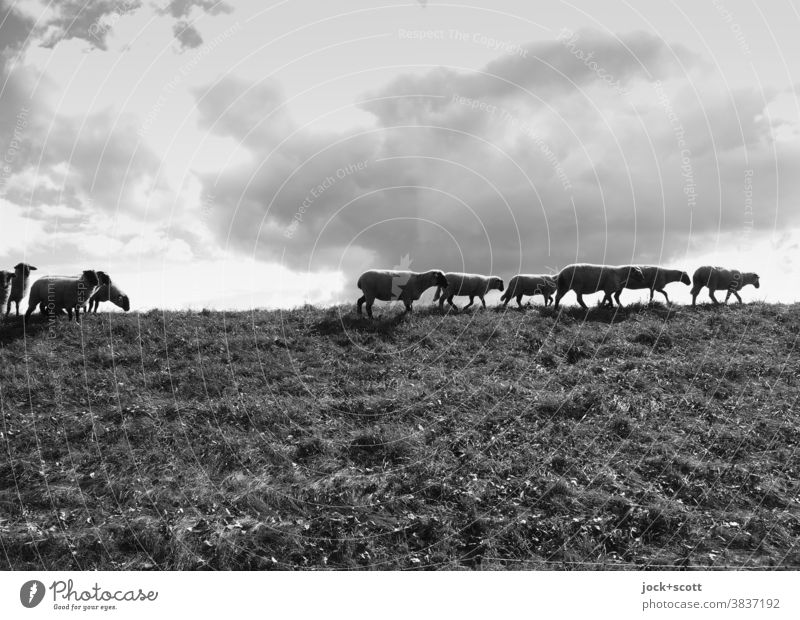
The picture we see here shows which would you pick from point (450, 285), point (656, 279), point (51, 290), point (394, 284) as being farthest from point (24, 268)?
point (656, 279)

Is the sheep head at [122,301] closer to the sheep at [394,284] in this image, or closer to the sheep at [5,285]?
the sheep at [5,285]

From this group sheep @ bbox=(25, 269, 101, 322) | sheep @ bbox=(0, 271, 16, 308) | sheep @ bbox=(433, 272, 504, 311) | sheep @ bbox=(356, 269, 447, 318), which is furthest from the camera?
sheep @ bbox=(433, 272, 504, 311)

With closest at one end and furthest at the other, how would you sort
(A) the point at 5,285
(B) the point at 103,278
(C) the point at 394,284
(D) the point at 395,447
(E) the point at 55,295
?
(D) the point at 395,447, (E) the point at 55,295, (A) the point at 5,285, (C) the point at 394,284, (B) the point at 103,278

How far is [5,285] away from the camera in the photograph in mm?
23594

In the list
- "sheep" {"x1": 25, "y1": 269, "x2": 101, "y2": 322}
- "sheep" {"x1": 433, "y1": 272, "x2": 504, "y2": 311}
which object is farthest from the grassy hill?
"sheep" {"x1": 433, "y1": 272, "x2": 504, "y2": 311}

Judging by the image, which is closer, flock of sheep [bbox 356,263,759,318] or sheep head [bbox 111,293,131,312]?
flock of sheep [bbox 356,263,759,318]

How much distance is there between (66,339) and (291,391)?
10.1 meters

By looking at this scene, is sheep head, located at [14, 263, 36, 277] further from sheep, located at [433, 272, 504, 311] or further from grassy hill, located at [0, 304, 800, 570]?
sheep, located at [433, 272, 504, 311]

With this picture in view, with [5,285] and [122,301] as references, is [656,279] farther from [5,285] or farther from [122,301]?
[5,285]

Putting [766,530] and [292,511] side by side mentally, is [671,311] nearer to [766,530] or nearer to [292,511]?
[766,530]

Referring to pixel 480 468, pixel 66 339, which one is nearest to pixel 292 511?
pixel 480 468
